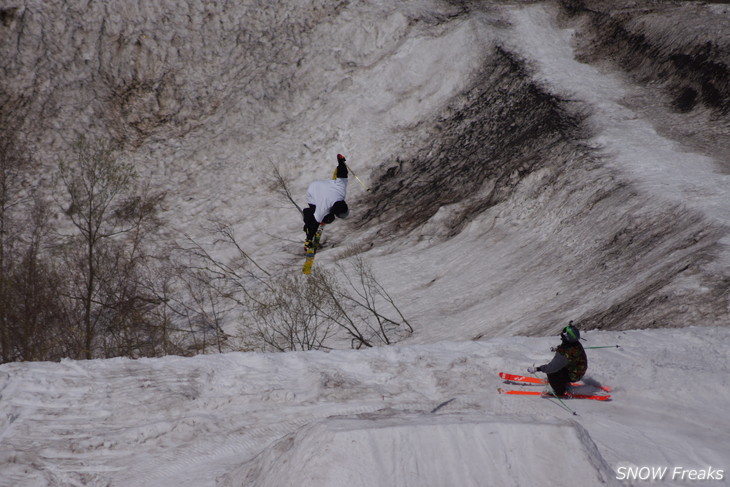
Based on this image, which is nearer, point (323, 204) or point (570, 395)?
point (570, 395)

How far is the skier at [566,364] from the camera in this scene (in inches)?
341

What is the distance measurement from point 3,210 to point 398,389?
64.9 ft

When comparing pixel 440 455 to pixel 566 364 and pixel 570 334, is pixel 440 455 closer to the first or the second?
pixel 566 364

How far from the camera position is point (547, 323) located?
1339 centimetres

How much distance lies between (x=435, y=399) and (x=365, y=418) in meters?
2.13

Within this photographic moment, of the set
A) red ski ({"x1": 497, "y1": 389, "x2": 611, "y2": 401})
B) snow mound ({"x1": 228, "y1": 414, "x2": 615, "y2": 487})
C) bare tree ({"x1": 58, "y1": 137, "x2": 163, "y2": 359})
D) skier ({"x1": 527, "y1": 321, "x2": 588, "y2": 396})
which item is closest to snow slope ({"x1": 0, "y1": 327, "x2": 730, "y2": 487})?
snow mound ({"x1": 228, "y1": 414, "x2": 615, "y2": 487})

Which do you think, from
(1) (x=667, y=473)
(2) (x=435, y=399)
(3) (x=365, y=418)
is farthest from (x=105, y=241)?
(1) (x=667, y=473)

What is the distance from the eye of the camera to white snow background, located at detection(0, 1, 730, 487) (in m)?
6.54

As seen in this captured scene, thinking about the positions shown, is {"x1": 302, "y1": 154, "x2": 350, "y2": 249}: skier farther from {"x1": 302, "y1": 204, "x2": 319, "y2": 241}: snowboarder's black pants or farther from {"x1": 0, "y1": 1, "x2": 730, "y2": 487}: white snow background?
{"x1": 0, "y1": 1, "x2": 730, "y2": 487}: white snow background

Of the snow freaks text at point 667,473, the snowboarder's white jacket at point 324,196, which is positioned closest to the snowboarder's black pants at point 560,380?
the snow freaks text at point 667,473

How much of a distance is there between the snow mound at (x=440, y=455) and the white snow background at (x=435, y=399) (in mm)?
15

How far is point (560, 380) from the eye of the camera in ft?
Answer: 28.9

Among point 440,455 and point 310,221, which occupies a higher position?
point 310,221

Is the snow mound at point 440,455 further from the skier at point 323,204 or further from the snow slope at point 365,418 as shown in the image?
the skier at point 323,204
